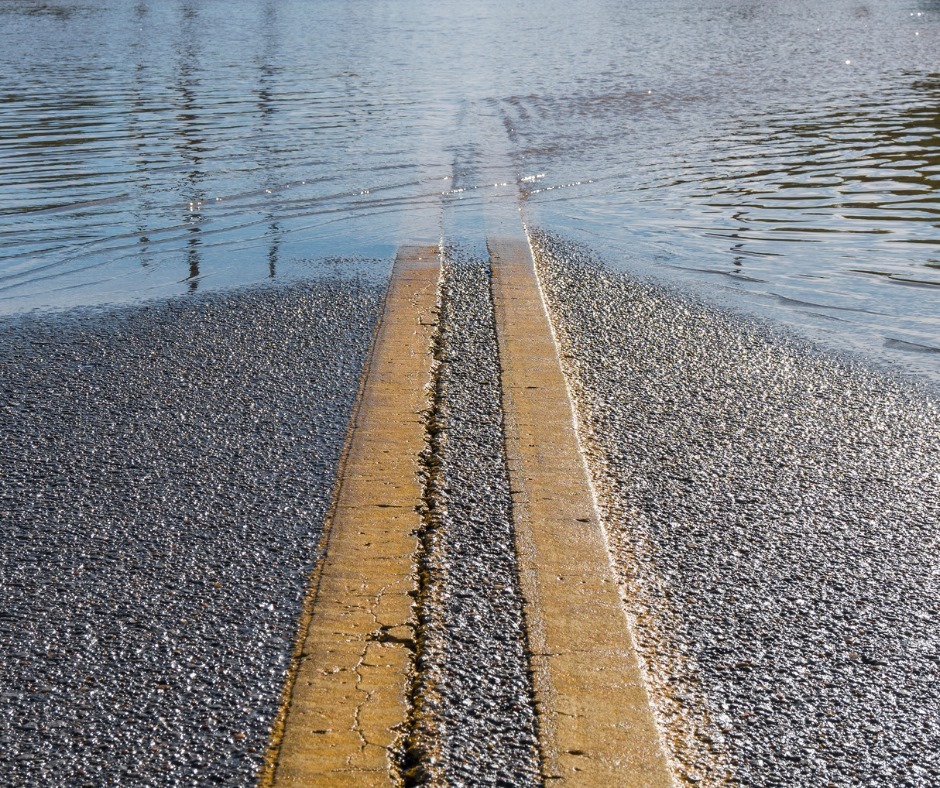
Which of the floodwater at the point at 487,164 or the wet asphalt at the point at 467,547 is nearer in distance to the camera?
the wet asphalt at the point at 467,547


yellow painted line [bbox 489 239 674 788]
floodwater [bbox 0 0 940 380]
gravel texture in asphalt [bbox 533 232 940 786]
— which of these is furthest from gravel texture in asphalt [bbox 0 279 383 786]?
floodwater [bbox 0 0 940 380]

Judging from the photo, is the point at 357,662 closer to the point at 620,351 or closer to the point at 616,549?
the point at 616,549

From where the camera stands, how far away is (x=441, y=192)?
7883 millimetres

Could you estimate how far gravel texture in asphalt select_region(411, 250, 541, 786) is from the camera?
2.11 meters

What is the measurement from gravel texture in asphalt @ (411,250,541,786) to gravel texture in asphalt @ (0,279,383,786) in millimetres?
326

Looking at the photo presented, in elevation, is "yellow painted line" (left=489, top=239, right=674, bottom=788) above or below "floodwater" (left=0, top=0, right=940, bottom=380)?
below

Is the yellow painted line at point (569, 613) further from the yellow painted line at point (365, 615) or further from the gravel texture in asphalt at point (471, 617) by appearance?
the yellow painted line at point (365, 615)

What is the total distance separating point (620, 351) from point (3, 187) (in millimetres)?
5397

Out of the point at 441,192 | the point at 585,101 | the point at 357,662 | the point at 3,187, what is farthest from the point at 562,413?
the point at 585,101

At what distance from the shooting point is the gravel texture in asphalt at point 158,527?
2176 mm

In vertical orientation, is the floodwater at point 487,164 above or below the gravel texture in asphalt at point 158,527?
above

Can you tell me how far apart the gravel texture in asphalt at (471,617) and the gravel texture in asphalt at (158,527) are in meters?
0.33

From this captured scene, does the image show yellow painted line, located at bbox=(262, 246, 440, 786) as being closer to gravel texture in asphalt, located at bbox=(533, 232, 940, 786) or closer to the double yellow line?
the double yellow line

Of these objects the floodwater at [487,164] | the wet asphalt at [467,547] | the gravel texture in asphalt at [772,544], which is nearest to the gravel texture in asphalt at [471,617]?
the wet asphalt at [467,547]
